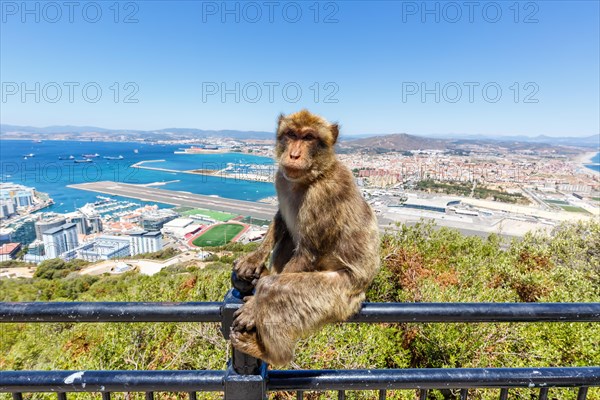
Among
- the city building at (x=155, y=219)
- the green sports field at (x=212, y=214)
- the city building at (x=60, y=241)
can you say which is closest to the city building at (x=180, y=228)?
the city building at (x=155, y=219)

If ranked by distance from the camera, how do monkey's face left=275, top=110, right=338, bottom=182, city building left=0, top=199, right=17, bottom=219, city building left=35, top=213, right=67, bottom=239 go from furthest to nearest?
city building left=0, top=199, right=17, bottom=219, city building left=35, top=213, right=67, bottom=239, monkey's face left=275, top=110, right=338, bottom=182

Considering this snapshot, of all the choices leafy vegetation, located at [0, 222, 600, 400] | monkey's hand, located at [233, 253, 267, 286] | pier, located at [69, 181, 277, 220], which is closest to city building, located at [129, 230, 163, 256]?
pier, located at [69, 181, 277, 220]

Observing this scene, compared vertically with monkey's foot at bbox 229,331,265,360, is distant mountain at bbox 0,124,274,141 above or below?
above

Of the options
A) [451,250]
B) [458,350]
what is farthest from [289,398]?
[451,250]

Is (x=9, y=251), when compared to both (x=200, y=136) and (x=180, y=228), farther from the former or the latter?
(x=200, y=136)

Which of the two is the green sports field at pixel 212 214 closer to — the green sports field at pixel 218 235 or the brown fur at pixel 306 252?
the green sports field at pixel 218 235

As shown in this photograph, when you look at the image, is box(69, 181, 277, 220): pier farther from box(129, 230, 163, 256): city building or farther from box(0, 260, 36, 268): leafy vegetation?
box(0, 260, 36, 268): leafy vegetation

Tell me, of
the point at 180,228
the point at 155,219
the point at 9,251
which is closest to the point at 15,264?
A: the point at 9,251

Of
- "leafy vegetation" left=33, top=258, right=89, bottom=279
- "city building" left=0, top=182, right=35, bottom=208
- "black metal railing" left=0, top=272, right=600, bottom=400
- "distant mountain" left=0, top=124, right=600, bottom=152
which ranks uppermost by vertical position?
"distant mountain" left=0, top=124, right=600, bottom=152
